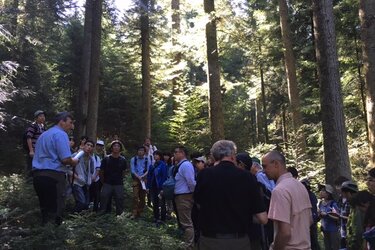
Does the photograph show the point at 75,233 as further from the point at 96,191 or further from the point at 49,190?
the point at 96,191

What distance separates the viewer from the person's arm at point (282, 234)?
4.15 m

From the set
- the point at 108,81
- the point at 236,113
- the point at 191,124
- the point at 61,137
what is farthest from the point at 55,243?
the point at 236,113

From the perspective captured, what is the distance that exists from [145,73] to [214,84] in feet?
27.8

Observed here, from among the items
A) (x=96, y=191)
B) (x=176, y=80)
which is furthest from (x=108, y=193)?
(x=176, y=80)

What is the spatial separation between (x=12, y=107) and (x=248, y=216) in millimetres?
18814

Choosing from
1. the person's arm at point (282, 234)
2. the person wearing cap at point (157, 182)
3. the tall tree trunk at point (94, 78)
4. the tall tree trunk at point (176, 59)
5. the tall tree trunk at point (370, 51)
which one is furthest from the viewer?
the tall tree trunk at point (176, 59)

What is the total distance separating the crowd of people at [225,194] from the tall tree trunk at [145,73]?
1016 centimetres

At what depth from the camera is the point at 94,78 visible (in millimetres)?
15227

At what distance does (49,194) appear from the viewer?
636cm

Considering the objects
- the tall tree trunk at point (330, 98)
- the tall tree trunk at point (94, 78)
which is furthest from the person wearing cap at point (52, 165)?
the tall tree trunk at point (94, 78)

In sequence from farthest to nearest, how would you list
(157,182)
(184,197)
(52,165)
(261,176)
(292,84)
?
(292,84)
(157,182)
(184,197)
(261,176)
(52,165)

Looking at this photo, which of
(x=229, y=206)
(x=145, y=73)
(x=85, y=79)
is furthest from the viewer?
(x=145, y=73)

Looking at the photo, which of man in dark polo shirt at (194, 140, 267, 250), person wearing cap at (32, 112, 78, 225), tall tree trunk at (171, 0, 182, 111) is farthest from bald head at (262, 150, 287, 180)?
tall tree trunk at (171, 0, 182, 111)

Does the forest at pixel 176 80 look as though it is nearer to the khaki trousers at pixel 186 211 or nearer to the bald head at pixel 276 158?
the khaki trousers at pixel 186 211
